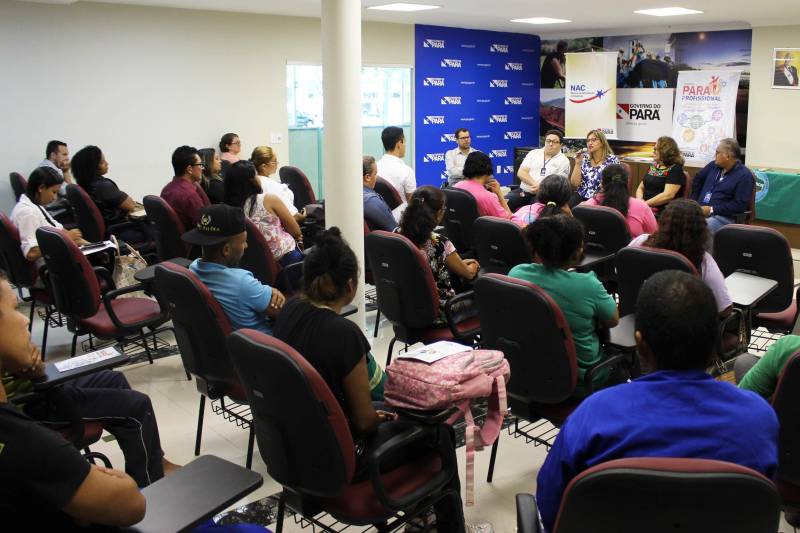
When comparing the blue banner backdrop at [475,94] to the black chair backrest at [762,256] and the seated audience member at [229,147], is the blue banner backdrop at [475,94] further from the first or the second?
the black chair backrest at [762,256]

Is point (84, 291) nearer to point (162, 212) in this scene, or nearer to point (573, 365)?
point (162, 212)

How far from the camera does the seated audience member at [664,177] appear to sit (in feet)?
23.9

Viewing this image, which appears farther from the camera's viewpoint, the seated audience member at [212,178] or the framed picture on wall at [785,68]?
the framed picture on wall at [785,68]

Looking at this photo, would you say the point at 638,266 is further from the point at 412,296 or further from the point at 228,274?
the point at 228,274

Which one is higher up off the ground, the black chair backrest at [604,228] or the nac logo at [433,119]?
the nac logo at [433,119]

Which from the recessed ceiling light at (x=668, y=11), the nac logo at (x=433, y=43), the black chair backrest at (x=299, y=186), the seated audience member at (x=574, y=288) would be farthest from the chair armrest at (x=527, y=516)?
the nac logo at (x=433, y=43)

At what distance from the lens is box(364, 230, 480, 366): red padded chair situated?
3.95 m

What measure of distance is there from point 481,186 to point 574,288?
2.90m

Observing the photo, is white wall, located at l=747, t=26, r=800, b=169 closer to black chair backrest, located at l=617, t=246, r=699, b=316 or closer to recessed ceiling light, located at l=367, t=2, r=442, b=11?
recessed ceiling light, located at l=367, t=2, r=442, b=11

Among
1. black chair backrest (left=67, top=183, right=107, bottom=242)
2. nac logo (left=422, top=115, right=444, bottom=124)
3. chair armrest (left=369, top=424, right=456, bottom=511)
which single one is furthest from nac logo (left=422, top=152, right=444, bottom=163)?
chair armrest (left=369, top=424, right=456, bottom=511)

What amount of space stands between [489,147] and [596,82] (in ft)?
6.51

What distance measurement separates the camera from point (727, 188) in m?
6.69

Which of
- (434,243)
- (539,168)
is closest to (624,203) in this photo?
(434,243)

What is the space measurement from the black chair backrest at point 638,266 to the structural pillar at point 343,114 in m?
1.71
